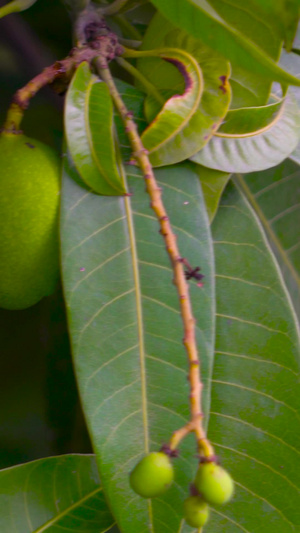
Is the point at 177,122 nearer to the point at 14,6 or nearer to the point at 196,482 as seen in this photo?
the point at 14,6

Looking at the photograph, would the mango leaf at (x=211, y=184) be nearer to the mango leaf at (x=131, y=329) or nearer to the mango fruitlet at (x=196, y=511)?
the mango leaf at (x=131, y=329)

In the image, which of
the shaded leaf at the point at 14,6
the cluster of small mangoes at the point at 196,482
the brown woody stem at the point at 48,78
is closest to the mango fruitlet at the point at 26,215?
the brown woody stem at the point at 48,78

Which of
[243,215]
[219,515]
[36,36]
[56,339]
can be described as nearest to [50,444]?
[56,339]

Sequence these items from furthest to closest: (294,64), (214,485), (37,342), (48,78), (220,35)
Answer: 1. (37,342)
2. (294,64)
3. (48,78)
4. (220,35)
5. (214,485)

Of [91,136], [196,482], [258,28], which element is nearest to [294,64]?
[258,28]

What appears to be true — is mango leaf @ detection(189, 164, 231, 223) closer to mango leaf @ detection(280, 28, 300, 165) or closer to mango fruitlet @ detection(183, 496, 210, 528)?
mango leaf @ detection(280, 28, 300, 165)

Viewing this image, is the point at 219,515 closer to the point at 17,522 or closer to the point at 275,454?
the point at 275,454
